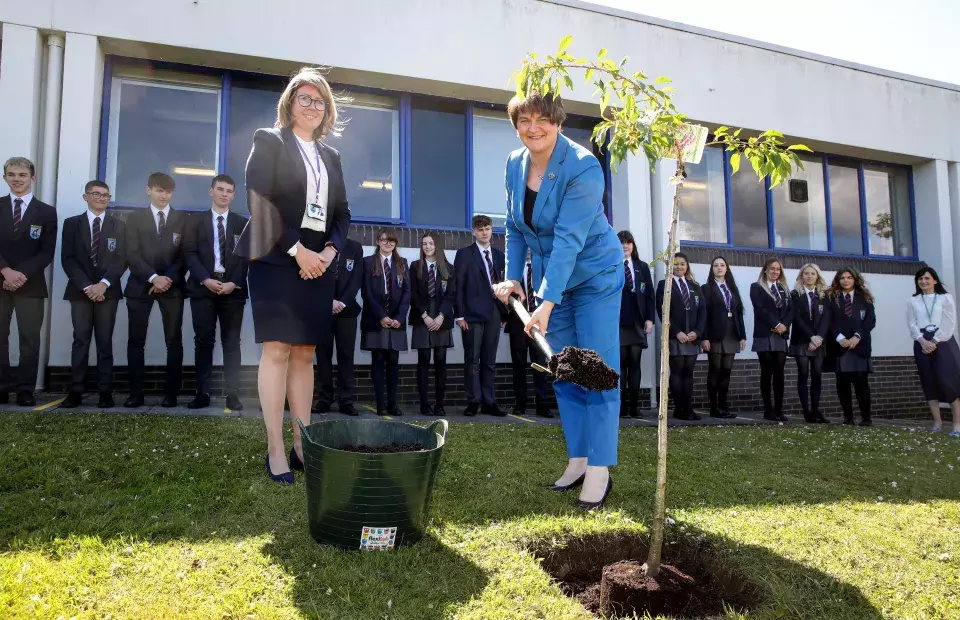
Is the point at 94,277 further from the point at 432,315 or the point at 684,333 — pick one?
the point at 684,333

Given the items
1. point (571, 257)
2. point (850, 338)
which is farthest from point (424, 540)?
point (850, 338)

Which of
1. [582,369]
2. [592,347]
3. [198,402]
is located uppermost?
[592,347]

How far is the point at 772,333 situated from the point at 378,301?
5.36m

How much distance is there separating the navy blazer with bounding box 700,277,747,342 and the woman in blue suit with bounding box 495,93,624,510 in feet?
17.7

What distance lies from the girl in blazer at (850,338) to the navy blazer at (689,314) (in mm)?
1995

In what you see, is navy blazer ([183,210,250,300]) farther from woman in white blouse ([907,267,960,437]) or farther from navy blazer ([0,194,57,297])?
woman in white blouse ([907,267,960,437])

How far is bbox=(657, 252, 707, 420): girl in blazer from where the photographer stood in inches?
303

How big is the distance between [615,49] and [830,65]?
4561 mm

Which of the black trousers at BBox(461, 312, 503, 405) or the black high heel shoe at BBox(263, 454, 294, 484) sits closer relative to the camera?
the black high heel shoe at BBox(263, 454, 294, 484)

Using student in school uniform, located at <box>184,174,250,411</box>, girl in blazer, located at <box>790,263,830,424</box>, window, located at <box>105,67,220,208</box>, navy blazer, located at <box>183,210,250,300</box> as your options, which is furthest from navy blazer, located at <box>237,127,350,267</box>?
girl in blazer, located at <box>790,263,830,424</box>

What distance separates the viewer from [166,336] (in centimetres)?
620

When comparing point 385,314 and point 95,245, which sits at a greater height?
point 95,245

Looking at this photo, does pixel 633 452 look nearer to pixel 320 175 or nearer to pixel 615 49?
pixel 320 175

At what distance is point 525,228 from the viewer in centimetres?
327
